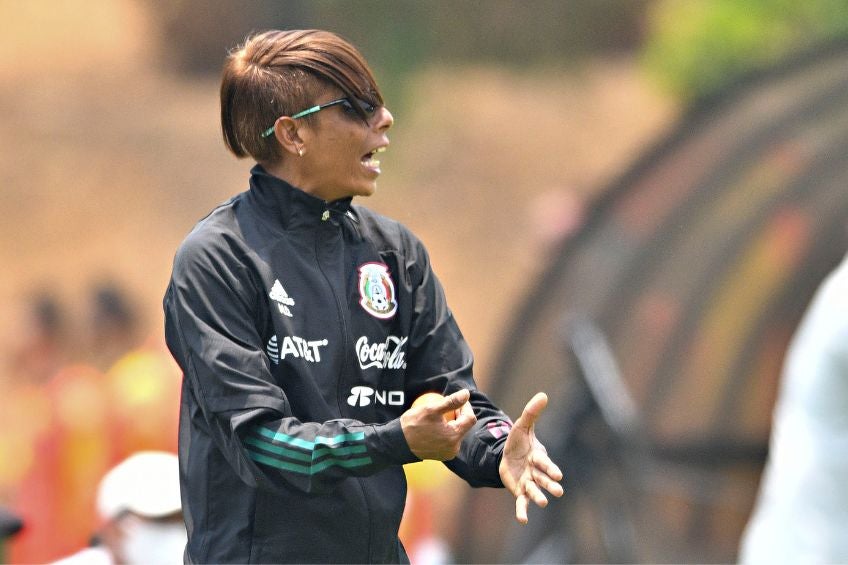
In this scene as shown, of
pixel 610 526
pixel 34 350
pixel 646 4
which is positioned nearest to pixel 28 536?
pixel 34 350

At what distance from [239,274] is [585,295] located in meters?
6.23

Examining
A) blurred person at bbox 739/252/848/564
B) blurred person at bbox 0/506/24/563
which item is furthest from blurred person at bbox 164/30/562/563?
blurred person at bbox 739/252/848/564

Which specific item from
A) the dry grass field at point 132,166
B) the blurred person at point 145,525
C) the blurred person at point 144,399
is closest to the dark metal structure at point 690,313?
the dry grass field at point 132,166

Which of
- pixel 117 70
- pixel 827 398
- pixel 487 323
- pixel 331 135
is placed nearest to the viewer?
pixel 331 135

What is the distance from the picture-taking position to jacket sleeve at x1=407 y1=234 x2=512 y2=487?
8.09ft

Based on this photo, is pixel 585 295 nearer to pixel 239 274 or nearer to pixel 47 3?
pixel 47 3

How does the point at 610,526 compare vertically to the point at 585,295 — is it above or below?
below

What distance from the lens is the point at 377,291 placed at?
96.5 inches

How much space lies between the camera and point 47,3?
7293 mm

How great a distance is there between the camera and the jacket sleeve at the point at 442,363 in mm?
2467

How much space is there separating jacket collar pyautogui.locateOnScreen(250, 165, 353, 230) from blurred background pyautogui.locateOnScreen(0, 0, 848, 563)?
4.62 m

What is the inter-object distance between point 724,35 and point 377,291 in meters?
6.33

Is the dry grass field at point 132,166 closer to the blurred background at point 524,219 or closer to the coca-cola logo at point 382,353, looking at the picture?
the blurred background at point 524,219

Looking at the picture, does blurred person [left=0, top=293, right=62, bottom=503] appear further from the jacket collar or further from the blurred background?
the jacket collar
